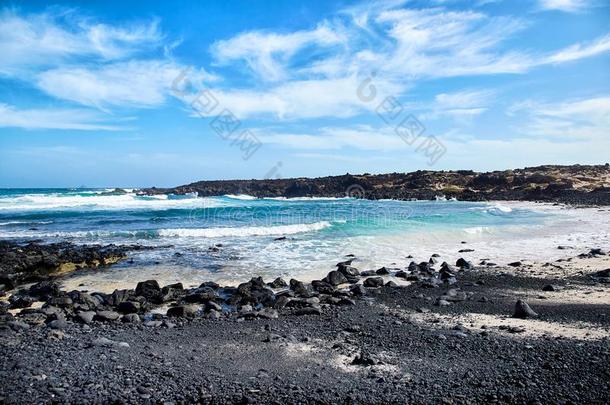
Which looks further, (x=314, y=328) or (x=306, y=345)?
(x=314, y=328)

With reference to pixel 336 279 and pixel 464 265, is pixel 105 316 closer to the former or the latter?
pixel 336 279

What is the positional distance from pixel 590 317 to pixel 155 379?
7.44 meters

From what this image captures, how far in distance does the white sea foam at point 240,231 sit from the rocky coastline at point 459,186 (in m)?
28.4

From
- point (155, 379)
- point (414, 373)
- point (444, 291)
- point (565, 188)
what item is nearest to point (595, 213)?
point (565, 188)

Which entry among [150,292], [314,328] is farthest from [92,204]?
[314,328]

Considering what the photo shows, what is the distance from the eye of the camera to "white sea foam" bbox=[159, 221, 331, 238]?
75.1 ft

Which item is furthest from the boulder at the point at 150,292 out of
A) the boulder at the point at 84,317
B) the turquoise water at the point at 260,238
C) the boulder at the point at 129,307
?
the turquoise water at the point at 260,238

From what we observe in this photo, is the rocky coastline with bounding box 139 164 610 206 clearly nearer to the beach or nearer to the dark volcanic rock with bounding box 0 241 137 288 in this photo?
the beach

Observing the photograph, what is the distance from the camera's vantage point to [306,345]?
6766 mm

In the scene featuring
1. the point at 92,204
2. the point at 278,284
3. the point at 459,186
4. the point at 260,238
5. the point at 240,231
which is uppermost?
the point at 459,186

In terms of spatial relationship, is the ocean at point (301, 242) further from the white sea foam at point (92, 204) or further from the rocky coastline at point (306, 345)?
the white sea foam at point (92, 204)

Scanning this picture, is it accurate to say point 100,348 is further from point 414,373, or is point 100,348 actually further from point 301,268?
point 301,268

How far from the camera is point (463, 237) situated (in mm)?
20453

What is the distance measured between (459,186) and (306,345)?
61777 mm
